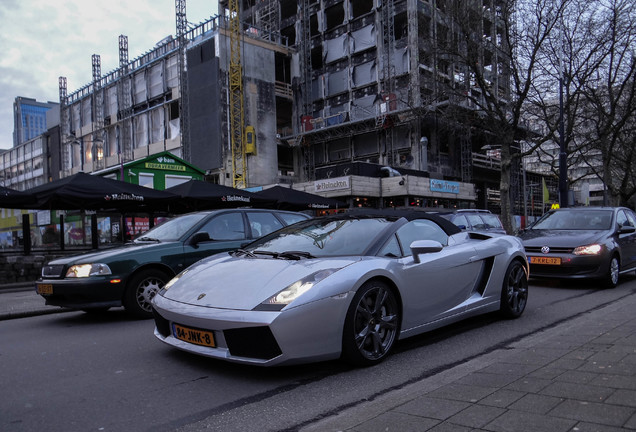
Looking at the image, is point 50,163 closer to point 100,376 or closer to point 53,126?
point 53,126

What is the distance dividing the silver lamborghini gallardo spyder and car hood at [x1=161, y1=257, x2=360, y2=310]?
0.01 metres

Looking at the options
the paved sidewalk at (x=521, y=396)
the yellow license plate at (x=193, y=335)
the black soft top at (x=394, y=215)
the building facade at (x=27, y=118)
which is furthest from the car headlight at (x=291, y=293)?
the building facade at (x=27, y=118)

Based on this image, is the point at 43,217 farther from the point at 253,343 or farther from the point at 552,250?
the point at 253,343

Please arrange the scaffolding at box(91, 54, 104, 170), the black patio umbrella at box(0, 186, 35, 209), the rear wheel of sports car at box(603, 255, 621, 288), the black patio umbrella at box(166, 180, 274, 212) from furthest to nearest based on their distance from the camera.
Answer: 1. the scaffolding at box(91, 54, 104, 170)
2. the black patio umbrella at box(166, 180, 274, 212)
3. the black patio umbrella at box(0, 186, 35, 209)
4. the rear wheel of sports car at box(603, 255, 621, 288)

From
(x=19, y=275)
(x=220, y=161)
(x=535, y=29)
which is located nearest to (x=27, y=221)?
(x=19, y=275)

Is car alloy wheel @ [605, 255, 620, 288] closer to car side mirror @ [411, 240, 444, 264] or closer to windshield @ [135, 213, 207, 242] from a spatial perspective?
car side mirror @ [411, 240, 444, 264]

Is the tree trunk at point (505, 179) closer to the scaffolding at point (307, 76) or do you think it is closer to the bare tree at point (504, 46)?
the bare tree at point (504, 46)

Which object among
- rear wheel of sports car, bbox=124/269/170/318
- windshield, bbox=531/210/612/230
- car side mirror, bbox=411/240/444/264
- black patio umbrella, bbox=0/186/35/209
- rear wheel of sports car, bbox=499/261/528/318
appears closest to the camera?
car side mirror, bbox=411/240/444/264

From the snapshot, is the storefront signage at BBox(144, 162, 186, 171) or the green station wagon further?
the storefront signage at BBox(144, 162, 186, 171)

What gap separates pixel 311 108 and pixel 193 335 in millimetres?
41290

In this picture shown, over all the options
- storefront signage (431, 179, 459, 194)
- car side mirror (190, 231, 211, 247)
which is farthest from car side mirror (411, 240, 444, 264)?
storefront signage (431, 179, 459, 194)

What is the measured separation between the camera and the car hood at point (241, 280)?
3.66 metres

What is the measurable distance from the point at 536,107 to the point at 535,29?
4.88 meters

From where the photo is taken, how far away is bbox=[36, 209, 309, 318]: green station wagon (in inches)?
233
